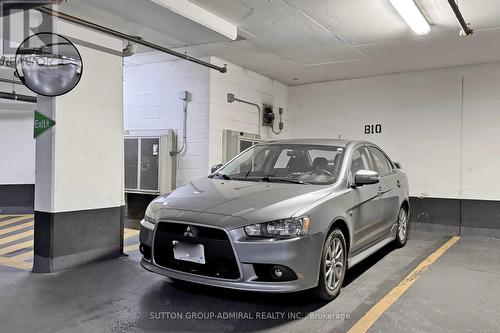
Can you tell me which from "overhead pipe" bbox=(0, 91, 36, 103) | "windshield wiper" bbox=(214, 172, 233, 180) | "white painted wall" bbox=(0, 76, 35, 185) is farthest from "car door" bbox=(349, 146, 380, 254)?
"white painted wall" bbox=(0, 76, 35, 185)

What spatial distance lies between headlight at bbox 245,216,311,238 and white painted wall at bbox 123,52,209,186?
3387 mm

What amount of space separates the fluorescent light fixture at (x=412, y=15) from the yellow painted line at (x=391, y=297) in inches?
104

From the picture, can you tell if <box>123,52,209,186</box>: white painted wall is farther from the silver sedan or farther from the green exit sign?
the green exit sign

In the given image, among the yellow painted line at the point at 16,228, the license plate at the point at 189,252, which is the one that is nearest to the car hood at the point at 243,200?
the license plate at the point at 189,252

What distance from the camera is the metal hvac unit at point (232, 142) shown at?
260 inches

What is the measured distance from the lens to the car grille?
3076mm

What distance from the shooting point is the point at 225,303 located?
3393mm

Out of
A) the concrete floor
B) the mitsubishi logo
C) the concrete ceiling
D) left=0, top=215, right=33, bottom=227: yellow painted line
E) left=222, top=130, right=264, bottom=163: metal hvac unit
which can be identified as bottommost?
the concrete floor

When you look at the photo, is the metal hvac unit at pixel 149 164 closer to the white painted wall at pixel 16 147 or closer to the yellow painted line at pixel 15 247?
the yellow painted line at pixel 15 247

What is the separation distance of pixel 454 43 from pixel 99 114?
15.2ft

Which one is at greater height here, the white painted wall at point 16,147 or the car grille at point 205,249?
the white painted wall at point 16,147

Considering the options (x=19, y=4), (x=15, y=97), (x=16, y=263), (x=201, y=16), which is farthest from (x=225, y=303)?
(x=15, y=97)

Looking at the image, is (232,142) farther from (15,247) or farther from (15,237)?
(15,237)

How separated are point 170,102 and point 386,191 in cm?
364
